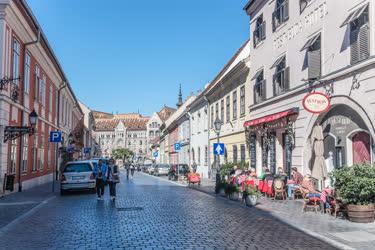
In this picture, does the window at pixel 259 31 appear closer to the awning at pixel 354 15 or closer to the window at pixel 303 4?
the window at pixel 303 4

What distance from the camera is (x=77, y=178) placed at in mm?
21375

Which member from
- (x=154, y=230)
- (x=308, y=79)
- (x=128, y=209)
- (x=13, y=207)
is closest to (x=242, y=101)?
(x=308, y=79)

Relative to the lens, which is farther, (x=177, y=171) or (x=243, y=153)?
(x=177, y=171)

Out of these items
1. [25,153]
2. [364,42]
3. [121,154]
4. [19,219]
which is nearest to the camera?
[19,219]

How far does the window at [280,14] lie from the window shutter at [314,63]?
131 inches

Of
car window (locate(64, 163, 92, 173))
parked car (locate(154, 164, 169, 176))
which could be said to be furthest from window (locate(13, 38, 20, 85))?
parked car (locate(154, 164, 169, 176))

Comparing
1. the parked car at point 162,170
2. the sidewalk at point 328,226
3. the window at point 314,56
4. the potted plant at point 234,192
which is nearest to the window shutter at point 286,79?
the window at point 314,56

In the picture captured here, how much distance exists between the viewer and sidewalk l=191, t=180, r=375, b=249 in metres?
8.98

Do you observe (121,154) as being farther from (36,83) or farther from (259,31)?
(259,31)

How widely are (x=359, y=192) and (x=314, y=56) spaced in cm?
718

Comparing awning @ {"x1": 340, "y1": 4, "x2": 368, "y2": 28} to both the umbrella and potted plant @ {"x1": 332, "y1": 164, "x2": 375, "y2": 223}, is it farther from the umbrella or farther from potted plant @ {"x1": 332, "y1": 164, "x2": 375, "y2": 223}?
potted plant @ {"x1": 332, "y1": 164, "x2": 375, "y2": 223}

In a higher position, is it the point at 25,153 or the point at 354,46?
the point at 354,46

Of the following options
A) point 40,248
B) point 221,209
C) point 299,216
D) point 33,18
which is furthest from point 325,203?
point 33,18

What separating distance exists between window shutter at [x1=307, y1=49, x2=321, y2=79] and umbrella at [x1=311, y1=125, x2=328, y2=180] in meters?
2.11
